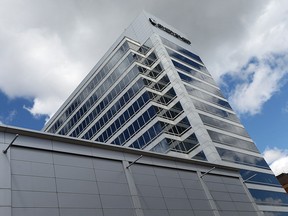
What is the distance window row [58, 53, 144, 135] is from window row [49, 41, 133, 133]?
1.83 m

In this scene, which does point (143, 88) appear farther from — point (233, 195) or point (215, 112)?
point (233, 195)

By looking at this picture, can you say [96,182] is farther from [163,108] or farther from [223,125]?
[223,125]

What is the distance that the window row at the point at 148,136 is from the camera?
49025 millimetres

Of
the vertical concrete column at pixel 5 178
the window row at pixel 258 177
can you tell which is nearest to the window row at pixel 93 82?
the window row at pixel 258 177

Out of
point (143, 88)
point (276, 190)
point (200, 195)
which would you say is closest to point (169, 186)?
point (200, 195)

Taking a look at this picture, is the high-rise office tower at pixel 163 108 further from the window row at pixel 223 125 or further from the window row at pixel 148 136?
the window row at pixel 223 125

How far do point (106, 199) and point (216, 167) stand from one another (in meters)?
14.8

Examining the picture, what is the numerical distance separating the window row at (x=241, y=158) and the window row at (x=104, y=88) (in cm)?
2156

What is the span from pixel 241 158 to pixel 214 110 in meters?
10.3

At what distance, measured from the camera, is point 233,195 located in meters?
29.6

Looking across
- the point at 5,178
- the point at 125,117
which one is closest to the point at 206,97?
the point at 125,117

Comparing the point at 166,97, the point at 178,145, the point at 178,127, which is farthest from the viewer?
the point at 166,97

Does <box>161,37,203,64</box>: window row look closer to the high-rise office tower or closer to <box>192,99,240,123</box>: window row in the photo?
the high-rise office tower

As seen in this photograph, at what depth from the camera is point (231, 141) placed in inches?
2076
